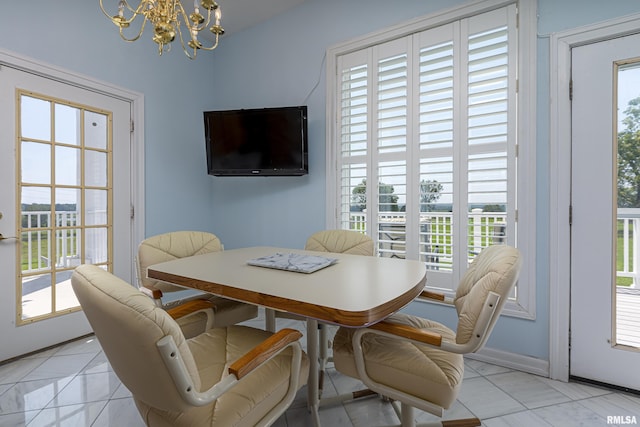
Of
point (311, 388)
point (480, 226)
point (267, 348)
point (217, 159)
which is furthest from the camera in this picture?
point (217, 159)

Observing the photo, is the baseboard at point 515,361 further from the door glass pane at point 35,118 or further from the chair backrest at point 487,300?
the door glass pane at point 35,118

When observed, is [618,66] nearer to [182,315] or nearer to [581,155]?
[581,155]

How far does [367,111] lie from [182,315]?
6.90 feet

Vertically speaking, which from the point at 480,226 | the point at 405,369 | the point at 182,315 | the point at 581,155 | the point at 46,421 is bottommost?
the point at 46,421

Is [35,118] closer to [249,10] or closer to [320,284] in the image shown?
[249,10]

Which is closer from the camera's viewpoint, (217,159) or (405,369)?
(405,369)

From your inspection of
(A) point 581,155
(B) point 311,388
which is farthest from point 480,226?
(B) point 311,388

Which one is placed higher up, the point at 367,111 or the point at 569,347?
the point at 367,111

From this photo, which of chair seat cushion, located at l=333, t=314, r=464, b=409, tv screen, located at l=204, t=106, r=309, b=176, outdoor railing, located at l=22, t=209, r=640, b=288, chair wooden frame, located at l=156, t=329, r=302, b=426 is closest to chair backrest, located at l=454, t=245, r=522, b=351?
chair seat cushion, located at l=333, t=314, r=464, b=409

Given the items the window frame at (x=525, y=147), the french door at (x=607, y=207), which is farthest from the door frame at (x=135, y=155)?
the french door at (x=607, y=207)

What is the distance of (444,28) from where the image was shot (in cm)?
227

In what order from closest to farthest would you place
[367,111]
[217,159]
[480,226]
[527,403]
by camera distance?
[527,403] < [480,226] < [367,111] < [217,159]

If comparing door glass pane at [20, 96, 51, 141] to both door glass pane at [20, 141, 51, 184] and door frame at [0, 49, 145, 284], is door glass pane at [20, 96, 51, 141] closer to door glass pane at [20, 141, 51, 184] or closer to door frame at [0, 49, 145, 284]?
door glass pane at [20, 141, 51, 184]

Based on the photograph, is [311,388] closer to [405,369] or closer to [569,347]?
[405,369]
